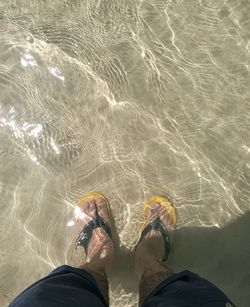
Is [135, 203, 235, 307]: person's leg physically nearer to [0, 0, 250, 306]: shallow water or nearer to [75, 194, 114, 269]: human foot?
[0, 0, 250, 306]: shallow water

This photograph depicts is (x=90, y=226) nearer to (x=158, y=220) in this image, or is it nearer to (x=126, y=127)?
(x=158, y=220)

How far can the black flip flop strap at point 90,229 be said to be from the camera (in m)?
3.60

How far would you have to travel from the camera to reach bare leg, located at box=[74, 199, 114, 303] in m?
3.36

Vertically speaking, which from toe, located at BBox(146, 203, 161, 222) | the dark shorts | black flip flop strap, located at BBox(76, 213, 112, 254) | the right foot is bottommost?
black flip flop strap, located at BBox(76, 213, 112, 254)

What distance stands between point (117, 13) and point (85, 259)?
251 cm

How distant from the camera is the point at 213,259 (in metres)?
3.47

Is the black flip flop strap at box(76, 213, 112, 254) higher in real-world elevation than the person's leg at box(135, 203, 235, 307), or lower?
lower

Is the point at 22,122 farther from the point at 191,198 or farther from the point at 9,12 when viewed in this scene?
the point at 191,198

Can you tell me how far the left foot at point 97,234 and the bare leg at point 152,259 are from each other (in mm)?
256

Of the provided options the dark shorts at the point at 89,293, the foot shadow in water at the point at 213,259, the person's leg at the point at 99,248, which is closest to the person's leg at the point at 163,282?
the dark shorts at the point at 89,293

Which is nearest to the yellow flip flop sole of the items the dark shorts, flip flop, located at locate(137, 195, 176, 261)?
flip flop, located at locate(137, 195, 176, 261)

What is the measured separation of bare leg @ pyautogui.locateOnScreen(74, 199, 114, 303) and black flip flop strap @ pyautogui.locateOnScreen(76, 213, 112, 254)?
0.03 m

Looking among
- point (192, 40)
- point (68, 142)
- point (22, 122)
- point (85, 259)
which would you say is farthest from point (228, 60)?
point (85, 259)

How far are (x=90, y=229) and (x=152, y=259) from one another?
65cm
